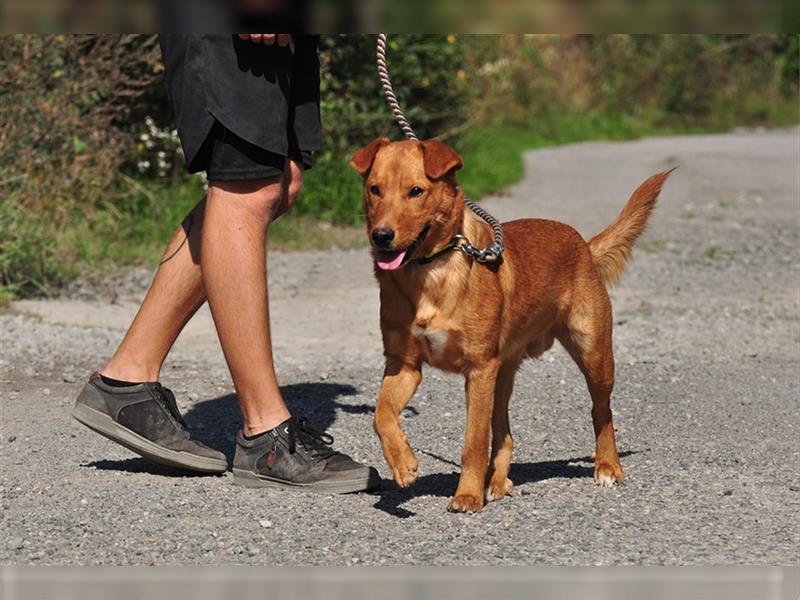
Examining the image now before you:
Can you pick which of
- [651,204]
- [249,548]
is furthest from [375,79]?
[249,548]

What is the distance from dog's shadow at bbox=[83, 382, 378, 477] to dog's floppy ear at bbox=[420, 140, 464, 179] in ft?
4.63

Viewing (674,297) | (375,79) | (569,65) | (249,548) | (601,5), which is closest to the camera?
(601,5)

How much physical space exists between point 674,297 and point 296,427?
14.4 feet

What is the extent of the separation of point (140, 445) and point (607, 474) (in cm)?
159

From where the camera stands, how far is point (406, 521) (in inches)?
169

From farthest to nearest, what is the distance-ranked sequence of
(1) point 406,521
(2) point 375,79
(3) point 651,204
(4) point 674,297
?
(2) point 375,79 < (4) point 674,297 < (3) point 651,204 < (1) point 406,521

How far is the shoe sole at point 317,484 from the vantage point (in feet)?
15.1

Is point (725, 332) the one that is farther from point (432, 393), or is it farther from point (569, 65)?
point (569, 65)

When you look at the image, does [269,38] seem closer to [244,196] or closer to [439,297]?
[244,196]

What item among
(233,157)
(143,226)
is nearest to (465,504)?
(233,157)

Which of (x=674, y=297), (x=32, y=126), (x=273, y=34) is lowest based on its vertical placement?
(x=674, y=297)

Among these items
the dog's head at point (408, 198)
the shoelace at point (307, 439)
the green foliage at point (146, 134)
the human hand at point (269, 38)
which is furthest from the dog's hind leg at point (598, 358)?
the green foliage at point (146, 134)

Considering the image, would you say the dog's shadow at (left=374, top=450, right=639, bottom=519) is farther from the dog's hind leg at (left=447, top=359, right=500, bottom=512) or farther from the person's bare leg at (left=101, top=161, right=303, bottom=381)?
the person's bare leg at (left=101, top=161, right=303, bottom=381)

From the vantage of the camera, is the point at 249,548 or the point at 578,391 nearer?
the point at 249,548
